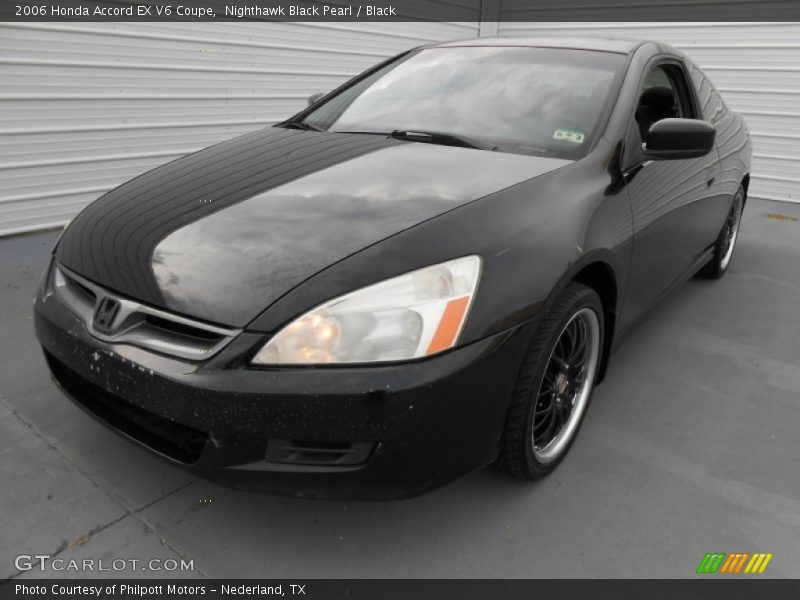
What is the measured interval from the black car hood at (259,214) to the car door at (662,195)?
0.46m

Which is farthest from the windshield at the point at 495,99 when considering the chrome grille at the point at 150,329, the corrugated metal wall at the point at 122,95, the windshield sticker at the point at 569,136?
the corrugated metal wall at the point at 122,95

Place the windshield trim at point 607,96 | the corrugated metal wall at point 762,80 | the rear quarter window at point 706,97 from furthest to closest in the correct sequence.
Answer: the corrugated metal wall at point 762,80 → the rear quarter window at point 706,97 → the windshield trim at point 607,96

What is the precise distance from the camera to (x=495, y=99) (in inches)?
100

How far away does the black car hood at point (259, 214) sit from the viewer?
64.8 inches

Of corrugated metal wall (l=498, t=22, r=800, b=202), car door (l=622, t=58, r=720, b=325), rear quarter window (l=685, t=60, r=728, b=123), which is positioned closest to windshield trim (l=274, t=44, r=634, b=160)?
car door (l=622, t=58, r=720, b=325)

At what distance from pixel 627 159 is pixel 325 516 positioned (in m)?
1.63

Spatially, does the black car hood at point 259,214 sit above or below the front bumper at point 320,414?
above

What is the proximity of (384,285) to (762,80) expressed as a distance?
6.90 metres

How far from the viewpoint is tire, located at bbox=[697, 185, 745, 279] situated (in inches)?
156

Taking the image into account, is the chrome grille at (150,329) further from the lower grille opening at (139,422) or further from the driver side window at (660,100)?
the driver side window at (660,100)

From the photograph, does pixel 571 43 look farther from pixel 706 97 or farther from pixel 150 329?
pixel 150 329

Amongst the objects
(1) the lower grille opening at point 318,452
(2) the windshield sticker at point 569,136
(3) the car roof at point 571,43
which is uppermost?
(3) the car roof at point 571,43

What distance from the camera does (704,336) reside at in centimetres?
336
